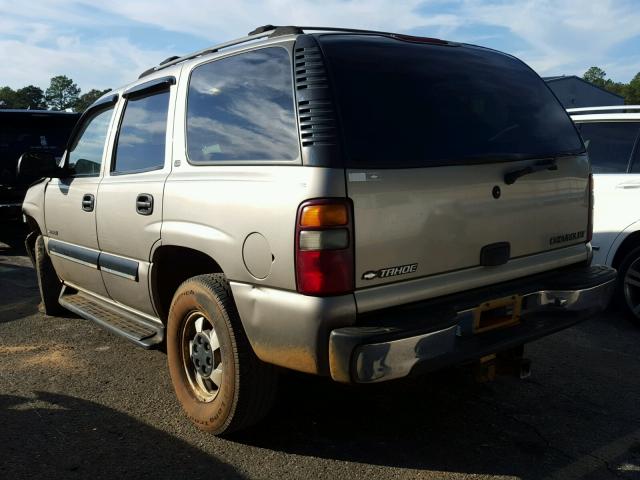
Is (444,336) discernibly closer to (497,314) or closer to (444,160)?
(497,314)

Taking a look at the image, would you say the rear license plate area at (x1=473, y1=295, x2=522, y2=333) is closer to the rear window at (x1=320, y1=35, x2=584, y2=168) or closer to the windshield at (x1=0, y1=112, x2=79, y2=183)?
the rear window at (x1=320, y1=35, x2=584, y2=168)

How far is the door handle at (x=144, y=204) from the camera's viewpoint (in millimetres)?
3482

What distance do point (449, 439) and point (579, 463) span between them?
63cm

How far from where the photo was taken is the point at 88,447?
3.15m

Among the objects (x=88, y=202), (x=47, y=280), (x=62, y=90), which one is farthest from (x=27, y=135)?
(x=62, y=90)

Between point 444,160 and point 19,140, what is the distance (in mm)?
7721

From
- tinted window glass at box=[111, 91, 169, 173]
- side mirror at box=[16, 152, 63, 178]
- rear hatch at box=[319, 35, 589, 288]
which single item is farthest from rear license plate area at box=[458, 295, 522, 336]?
side mirror at box=[16, 152, 63, 178]

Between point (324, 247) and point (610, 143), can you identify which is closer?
point (324, 247)

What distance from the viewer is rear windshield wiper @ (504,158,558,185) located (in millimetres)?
3005

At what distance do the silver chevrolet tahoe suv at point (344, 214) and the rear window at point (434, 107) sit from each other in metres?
0.01

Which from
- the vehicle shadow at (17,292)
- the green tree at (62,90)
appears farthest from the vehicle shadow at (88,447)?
the green tree at (62,90)

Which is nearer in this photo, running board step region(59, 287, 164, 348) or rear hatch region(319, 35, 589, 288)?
rear hatch region(319, 35, 589, 288)

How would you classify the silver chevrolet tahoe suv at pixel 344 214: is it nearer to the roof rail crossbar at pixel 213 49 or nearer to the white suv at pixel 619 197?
the roof rail crossbar at pixel 213 49

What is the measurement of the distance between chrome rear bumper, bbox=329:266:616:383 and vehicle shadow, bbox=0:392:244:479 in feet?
3.00
